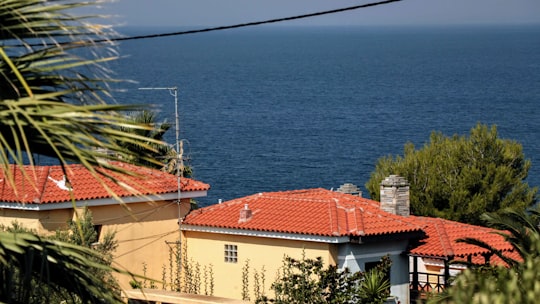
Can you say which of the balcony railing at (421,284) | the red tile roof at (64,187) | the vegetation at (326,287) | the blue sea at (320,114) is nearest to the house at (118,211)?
the red tile roof at (64,187)

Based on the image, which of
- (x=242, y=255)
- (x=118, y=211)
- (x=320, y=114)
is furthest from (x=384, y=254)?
(x=320, y=114)

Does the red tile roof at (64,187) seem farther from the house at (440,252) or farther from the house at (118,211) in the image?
the house at (440,252)

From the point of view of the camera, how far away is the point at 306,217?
27.8 m

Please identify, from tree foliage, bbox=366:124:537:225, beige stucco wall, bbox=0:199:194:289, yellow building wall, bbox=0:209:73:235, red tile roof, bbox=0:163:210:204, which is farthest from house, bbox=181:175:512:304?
tree foliage, bbox=366:124:537:225

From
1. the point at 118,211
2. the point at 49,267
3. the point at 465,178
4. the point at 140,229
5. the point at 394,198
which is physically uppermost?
the point at 49,267

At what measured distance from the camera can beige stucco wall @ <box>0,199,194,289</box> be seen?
2698 cm

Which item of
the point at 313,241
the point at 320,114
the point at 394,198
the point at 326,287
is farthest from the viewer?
the point at 320,114

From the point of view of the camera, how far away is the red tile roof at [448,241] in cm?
2812

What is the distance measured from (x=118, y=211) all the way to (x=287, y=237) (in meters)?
3.82

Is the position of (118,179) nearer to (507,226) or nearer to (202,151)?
(507,226)

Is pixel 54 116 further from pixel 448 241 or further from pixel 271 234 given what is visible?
pixel 448 241

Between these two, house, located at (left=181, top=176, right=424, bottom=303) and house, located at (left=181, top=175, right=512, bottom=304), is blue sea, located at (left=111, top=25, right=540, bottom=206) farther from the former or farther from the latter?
house, located at (left=181, top=175, right=512, bottom=304)

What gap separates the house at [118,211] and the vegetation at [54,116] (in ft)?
62.6

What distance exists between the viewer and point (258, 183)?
74812 mm
